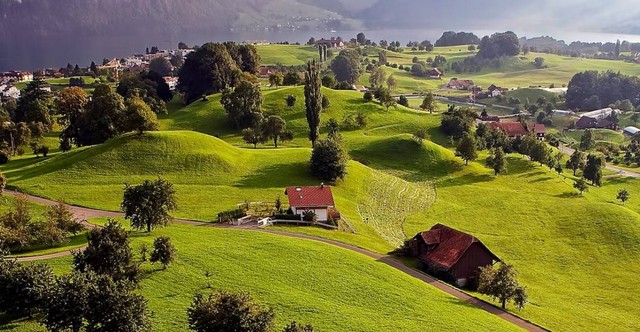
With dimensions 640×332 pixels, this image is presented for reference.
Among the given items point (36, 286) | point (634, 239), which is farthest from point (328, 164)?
point (36, 286)

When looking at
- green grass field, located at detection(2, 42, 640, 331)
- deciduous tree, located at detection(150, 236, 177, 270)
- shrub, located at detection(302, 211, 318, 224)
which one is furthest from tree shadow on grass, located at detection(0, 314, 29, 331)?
shrub, located at detection(302, 211, 318, 224)

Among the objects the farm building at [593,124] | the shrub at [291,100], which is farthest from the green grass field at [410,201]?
the farm building at [593,124]

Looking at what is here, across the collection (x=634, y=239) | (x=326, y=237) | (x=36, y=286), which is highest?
(x=36, y=286)

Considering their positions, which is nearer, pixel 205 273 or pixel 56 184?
pixel 205 273

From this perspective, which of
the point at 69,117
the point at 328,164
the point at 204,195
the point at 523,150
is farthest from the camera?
the point at 523,150

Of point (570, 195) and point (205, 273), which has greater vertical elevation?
point (205, 273)

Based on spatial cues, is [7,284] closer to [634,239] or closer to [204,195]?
[204,195]

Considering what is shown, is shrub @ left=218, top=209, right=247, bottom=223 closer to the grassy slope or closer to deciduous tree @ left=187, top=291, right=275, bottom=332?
the grassy slope
